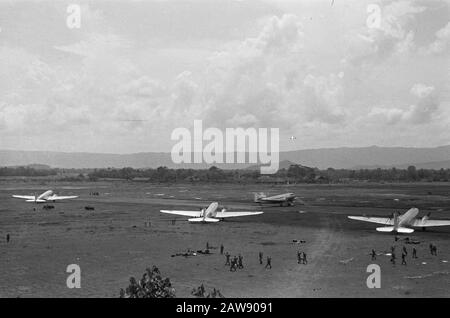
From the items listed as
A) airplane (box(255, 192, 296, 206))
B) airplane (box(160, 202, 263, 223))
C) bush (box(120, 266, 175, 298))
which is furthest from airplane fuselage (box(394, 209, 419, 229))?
airplane (box(255, 192, 296, 206))

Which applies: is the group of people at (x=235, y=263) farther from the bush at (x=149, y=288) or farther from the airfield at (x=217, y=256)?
the bush at (x=149, y=288)

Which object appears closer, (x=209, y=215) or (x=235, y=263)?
(x=235, y=263)

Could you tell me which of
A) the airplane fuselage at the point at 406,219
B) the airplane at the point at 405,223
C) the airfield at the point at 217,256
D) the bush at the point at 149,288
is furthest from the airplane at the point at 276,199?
the bush at the point at 149,288

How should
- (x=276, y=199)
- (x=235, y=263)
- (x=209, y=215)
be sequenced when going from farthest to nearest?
(x=276, y=199)
(x=209, y=215)
(x=235, y=263)

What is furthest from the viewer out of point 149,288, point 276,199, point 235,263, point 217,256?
point 276,199

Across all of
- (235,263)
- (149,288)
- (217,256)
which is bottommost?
(217,256)

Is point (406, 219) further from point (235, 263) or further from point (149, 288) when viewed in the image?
point (149, 288)

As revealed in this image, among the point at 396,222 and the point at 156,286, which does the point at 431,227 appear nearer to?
the point at 396,222

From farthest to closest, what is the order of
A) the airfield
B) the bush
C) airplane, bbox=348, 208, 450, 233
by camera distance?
airplane, bbox=348, 208, 450, 233
the airfield
the bush

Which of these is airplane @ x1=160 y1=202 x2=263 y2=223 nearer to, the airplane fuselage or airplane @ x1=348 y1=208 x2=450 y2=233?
airplane @ x1=348 y1=208 x2=450 y2=233

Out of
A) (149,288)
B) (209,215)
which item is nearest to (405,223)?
(209,215)

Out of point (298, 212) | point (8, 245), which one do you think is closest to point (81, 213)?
point (8, 245)
